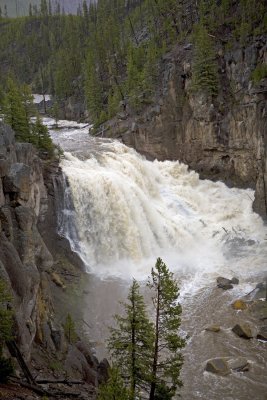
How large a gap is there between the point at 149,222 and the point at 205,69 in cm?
2163

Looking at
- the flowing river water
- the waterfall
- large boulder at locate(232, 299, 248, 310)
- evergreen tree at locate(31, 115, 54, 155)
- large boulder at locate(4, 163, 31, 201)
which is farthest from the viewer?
evergreen tree at locate(31, 115, 54, 155)

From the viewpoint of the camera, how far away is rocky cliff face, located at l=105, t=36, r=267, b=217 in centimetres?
4528

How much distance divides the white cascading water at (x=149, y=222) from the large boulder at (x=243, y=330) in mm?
6679

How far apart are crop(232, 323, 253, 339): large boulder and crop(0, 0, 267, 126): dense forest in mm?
28559

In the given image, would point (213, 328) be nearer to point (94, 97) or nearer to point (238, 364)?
point (238, 364)

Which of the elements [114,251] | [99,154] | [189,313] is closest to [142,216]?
[114,251]

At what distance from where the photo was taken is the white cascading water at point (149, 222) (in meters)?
36.7

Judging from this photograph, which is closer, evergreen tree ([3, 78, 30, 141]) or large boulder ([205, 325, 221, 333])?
large boulder ([205, 325, 221, 333])

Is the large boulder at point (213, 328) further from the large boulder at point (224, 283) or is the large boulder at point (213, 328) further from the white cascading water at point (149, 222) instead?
the white cascading water at point (149, 222)

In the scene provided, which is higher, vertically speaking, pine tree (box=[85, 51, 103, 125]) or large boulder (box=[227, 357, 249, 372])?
pine tree (box=[85, 51, 103, 125])

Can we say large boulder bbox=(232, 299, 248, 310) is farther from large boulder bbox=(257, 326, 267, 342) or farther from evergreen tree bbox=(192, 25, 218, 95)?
evergreen tree bbox=(192, 25, 218, 95)

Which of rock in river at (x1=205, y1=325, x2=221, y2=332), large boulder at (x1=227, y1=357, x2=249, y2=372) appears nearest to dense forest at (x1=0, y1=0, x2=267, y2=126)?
rock in river at (x1=205, y1=325, x2=221, y2=332)

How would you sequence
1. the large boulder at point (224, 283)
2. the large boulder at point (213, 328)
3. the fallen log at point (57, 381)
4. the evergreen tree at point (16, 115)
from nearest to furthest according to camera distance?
the fallen log at point (57, 381) → the large boulder at point (213, 328) → the large boulder at point (224, 283) → the evergreen tree at point (16, 115)

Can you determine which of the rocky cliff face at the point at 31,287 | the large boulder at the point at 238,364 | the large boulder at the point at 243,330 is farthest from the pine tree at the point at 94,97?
the large boulder at the point at 238,364
